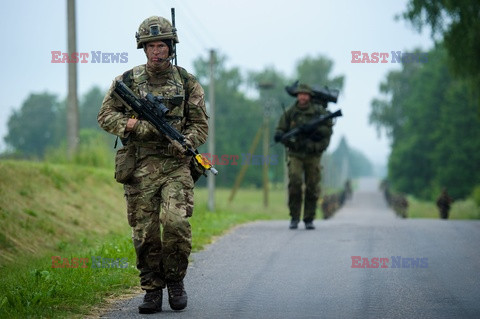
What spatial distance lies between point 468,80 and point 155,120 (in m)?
19.7

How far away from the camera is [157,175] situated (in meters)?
6.21

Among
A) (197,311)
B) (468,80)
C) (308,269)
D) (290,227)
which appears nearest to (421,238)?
(290,227)

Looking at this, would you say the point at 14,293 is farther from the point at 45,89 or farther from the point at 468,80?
the point at 45,89

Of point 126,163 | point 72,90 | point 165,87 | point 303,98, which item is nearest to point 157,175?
point 126,163

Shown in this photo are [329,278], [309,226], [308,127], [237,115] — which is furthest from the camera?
[237,115]

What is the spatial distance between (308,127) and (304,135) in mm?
142

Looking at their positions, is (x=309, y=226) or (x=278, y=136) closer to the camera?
(x=278, y=136)

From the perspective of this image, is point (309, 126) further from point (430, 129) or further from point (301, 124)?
point (430, 129)

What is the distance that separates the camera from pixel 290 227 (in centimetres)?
1305

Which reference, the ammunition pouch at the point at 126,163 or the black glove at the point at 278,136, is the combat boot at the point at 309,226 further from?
the ammunition pouch at the point at 126,163

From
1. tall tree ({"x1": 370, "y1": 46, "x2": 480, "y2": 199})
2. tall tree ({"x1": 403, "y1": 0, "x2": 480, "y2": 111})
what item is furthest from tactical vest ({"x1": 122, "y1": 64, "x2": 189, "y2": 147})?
tall tree ({"x1": 370, "y1": 46, "x2": 480, "y2": 199})

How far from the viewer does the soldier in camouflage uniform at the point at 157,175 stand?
6.16 metres

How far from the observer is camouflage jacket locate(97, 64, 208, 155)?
622 cm

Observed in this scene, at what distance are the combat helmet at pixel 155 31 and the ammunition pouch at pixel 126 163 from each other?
84cm
